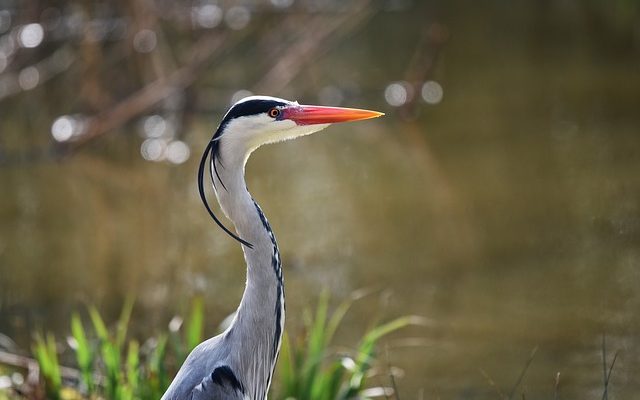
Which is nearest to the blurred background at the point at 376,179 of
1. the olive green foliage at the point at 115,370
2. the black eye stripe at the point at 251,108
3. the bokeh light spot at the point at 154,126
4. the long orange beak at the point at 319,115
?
the bokeh light spot at the point at 154,126

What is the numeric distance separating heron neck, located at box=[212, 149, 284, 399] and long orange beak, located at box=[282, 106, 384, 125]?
0.22m

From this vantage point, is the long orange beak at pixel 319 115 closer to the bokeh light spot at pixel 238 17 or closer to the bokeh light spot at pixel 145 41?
the bokeh light spot at pixel 145 41

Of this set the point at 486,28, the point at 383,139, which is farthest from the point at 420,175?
the point at 486,28

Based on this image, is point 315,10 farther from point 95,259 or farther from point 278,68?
point 95,259

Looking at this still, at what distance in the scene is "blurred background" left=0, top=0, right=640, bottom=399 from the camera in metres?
7.21

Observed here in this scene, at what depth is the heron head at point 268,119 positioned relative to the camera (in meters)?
3.80

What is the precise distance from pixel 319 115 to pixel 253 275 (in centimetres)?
59

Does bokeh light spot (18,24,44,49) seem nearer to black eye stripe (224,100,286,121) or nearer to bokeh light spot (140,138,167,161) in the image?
bokeh light spot (140,138,167,161)

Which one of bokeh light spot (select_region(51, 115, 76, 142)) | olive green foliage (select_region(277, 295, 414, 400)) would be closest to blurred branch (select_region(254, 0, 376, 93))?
bokeh light spot (select_region(51, 115, 76, 142))

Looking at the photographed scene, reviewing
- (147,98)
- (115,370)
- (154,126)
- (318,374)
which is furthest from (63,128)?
(318,374)

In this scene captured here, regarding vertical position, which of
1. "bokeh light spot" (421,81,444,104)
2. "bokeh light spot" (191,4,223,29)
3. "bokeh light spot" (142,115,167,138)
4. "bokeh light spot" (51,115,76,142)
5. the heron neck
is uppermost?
the heron neck

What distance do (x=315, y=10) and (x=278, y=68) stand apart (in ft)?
9.47

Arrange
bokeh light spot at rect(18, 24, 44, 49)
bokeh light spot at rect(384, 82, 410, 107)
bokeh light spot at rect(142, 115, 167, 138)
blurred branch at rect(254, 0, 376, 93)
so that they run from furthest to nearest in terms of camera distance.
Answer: bokeh light spot at rect(384, 82, 410, 107), bokeh light spot at rect(142, 115, 167, 138), blurred branch at rect(254, 0, 376, 93), bokeh light spot at rect(18, 24, 44, 49)

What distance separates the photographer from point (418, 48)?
15227 mm
